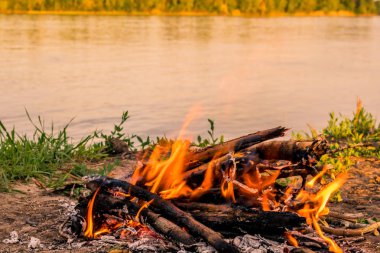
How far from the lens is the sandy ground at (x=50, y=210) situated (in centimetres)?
566

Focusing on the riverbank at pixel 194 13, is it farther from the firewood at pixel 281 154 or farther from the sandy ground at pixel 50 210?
the firewood at pixel 281 154

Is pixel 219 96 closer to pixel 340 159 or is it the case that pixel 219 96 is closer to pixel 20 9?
pixel 340 159

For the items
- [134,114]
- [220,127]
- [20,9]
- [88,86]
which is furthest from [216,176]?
[20,9]

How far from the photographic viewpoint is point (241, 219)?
5.32 metres

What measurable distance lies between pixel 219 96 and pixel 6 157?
433 inches

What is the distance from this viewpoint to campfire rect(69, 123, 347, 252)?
530 cm

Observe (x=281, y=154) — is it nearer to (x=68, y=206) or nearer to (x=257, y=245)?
(x=257, y=245)

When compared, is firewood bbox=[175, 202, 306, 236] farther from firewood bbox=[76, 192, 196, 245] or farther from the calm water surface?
the calm water surface

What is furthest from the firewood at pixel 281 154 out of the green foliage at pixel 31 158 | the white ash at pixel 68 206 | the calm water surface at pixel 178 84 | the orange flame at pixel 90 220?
the calm water surface at pixel 178 84

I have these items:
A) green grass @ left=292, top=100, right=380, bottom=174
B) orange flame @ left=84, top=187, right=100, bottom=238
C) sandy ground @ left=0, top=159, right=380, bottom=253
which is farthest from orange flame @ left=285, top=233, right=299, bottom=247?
green grass @ left=292, top=100, right=380, bottom=174

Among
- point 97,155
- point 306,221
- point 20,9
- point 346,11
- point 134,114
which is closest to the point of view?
point 306,221

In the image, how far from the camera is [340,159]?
363 inches

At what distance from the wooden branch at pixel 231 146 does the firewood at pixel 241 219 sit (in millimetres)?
432

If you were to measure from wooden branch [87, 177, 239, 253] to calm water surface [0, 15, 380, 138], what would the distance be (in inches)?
279
